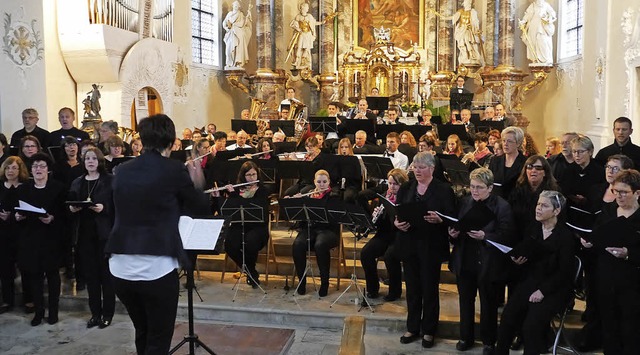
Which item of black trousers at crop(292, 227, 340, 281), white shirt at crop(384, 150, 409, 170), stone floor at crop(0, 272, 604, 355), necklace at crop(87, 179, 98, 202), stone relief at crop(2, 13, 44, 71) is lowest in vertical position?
stone floor at crop(0, 272, 604, 355)

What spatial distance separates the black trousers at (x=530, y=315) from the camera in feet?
16.4

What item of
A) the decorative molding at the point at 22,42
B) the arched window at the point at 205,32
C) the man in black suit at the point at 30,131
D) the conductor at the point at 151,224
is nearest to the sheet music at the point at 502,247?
the conductor at the point at 151,224

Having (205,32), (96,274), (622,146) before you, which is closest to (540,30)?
(205,32)

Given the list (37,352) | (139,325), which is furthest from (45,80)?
(139,325)

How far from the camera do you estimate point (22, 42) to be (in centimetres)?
1009

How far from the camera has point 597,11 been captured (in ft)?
47.1

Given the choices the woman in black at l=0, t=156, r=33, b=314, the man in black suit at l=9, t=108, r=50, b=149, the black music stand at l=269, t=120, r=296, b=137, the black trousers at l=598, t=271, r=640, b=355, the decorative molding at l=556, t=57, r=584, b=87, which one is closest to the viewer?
the black trousers at l=598, t=271, r=640, b=355

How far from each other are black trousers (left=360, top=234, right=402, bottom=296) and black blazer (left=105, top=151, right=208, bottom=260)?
3614 mm

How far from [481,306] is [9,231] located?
515 centimetres

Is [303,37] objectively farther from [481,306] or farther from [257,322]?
[481,306]

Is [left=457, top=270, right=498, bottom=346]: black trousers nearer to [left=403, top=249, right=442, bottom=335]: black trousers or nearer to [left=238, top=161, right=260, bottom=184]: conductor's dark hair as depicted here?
[left=403, top=249, right=442, bottom=335]: black trousers

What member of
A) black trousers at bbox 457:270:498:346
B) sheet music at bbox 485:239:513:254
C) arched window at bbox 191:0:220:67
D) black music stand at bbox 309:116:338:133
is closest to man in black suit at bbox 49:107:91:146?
black music stand at bbox 309:116:338:133

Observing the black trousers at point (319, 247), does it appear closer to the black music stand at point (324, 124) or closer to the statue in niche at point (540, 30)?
the black music stand at point (324, 124)

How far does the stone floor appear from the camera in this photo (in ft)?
19.6
